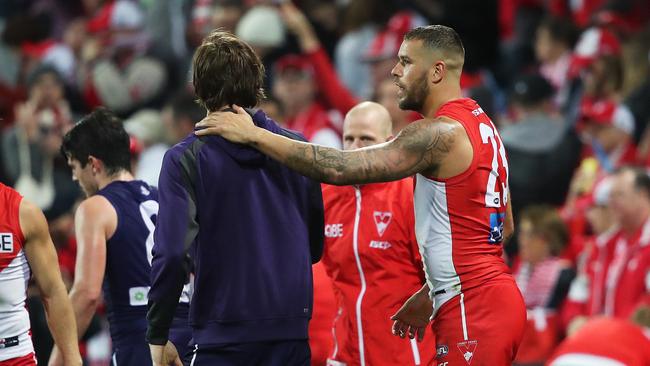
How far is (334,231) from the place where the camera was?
6676 millimetres

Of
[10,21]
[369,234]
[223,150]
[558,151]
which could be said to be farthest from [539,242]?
[10,21]

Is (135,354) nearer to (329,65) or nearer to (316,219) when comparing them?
(316,219)

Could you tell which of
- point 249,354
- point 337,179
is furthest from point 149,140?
point 249,354

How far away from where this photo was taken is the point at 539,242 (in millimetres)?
9789

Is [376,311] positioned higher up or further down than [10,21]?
further down

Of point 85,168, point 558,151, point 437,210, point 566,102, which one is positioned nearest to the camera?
point 437,210

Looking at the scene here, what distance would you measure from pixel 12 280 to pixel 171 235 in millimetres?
1059

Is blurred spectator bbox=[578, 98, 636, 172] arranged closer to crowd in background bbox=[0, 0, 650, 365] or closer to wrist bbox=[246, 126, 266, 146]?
crowd in background bbox=[0, 0, 650, 365]

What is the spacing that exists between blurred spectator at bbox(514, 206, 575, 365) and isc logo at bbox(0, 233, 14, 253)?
16.1 feet

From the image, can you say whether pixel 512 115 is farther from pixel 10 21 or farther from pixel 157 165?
pixel 10 21

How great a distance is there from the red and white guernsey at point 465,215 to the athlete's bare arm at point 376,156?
11 centimetres

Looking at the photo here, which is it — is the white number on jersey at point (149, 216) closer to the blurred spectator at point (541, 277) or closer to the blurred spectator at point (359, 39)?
the blurred spectator at point (541, 277)

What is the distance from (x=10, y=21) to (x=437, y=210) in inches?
398

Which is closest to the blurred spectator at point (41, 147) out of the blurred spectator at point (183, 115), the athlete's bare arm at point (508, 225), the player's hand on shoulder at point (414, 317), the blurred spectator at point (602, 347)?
the blurred spectator at point (183, 115)
